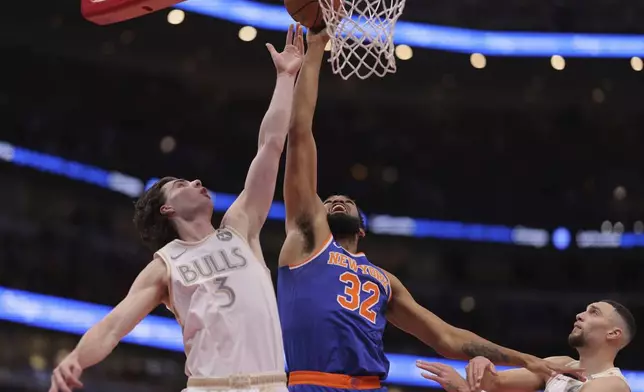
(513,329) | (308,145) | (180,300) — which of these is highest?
(513,329)

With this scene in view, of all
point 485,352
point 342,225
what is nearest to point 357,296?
point 342,225

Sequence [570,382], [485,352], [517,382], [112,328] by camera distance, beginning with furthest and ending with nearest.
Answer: [570,382] → [517,382] → [485,352] → [112,328]

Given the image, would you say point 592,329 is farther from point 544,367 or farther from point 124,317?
point 124,317

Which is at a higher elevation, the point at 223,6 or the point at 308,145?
the point at 223,6

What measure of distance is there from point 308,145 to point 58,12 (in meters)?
15.6

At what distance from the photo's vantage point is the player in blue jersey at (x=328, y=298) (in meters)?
5.50

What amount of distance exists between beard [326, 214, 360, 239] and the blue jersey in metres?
0.19

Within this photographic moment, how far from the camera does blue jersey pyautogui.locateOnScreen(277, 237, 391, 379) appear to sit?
18.0 feet

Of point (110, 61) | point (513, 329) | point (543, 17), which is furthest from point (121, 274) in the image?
point (543, 17)

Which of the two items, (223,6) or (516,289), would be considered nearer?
(223,6)

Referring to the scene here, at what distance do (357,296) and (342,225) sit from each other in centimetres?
54

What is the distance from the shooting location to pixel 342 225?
6055 millimetres

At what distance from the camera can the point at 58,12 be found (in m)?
20.0

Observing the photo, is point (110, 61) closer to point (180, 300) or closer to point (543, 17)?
point (543, 17)
